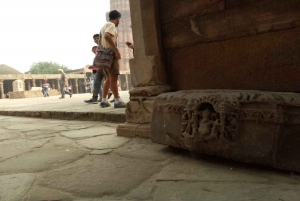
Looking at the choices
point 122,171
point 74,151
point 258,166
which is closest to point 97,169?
point 122,171

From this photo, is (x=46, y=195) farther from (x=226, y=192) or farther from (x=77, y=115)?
(x=77, y=115)

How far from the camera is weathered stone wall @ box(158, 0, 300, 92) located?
1437mm

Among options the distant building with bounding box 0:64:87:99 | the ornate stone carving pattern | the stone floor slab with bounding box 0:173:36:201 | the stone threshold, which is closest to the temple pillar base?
the stone threshold

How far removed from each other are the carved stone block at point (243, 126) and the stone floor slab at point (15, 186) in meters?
0.92

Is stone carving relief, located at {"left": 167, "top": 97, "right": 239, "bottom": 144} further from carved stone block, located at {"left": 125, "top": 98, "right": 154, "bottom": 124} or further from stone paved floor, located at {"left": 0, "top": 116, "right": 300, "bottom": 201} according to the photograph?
carved stone block, located at {"left": 125, "top": 98, "right": 154, "bottom": 124}

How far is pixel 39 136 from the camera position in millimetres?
2459

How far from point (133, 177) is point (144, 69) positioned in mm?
1079

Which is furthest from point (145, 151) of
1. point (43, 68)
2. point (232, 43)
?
point (43, 68)

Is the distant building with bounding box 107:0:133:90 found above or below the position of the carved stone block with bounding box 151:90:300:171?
above

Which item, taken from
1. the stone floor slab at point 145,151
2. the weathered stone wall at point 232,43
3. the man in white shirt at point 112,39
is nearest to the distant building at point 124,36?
the man in white shirt at point 112,39

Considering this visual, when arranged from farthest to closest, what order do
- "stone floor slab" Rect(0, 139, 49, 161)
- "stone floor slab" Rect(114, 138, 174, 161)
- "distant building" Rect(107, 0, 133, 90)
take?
"distant building" Rect(107, 0, 133, 90)
"stone floor slab" Rect(0, 139, 49, 161)
"stone floor slab" Rect(114, 138, 174, 161)

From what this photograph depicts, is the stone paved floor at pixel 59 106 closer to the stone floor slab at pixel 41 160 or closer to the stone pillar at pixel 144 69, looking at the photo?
the stone pillar at pixel 144 69

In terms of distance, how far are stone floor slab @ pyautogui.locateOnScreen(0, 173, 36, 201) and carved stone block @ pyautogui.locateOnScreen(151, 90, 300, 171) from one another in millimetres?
920

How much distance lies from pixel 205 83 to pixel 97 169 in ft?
3.47
